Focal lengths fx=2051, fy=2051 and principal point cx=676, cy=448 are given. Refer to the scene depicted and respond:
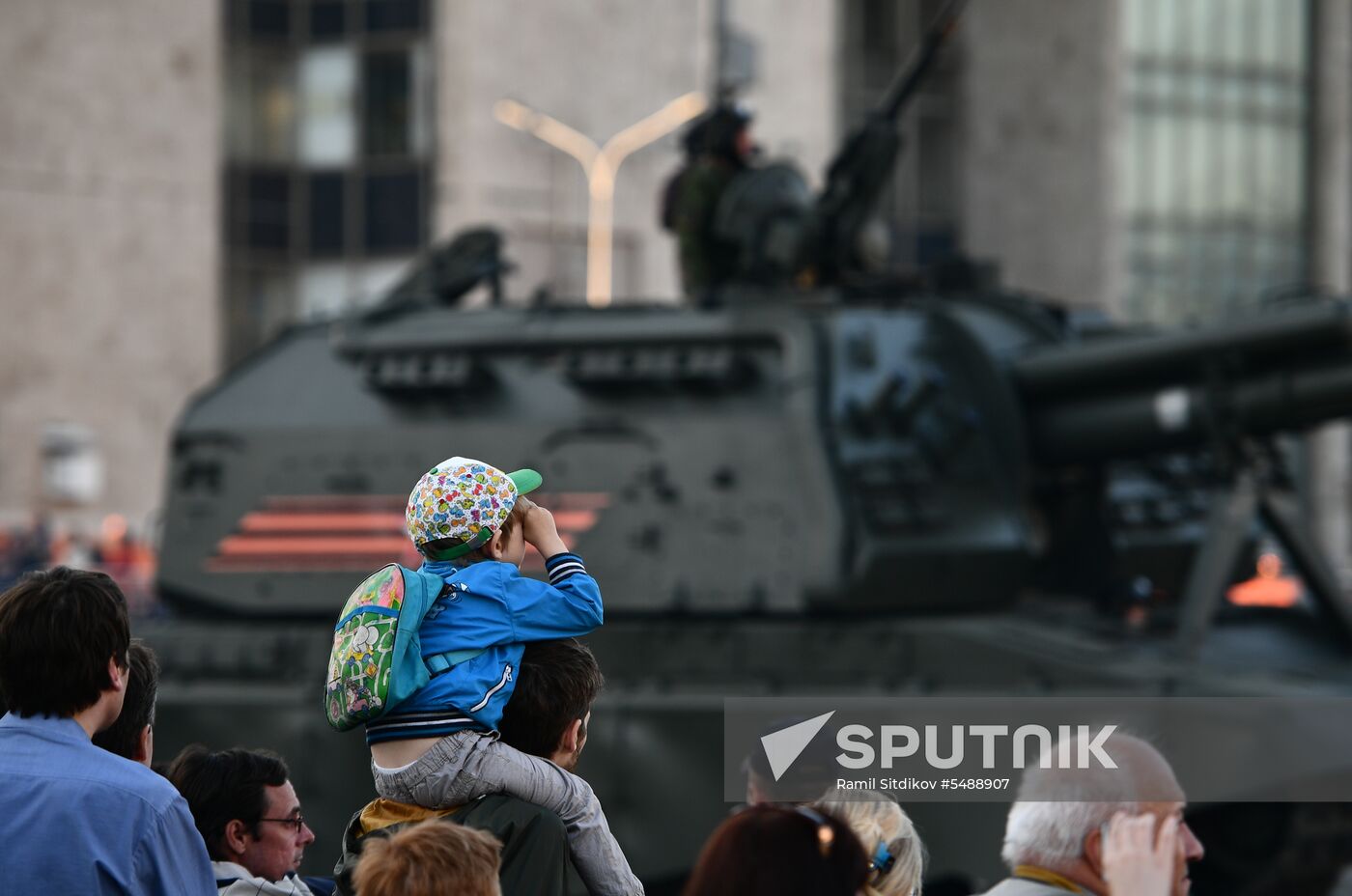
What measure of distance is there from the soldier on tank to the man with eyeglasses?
19.2 ft

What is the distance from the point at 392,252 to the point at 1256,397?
23.0 m

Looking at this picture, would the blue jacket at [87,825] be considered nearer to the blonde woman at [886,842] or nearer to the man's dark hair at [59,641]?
the man's dark hair at [59,641]

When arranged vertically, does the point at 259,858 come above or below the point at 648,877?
above

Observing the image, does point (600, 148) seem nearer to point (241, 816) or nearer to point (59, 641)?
point (241, 816)

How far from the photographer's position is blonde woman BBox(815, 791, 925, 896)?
379 centimetres

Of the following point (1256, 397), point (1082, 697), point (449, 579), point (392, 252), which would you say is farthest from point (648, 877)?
point (392, 252)

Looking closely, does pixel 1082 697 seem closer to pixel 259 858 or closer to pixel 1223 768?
pixel 1223 768

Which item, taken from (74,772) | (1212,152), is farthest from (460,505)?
(1212,152)

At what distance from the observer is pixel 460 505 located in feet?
12.5

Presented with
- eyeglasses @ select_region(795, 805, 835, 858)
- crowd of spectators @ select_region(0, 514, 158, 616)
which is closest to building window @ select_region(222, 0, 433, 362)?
crowd of spectators @ select_region(0, 514, 158, 616)

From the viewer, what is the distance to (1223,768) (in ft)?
25.1

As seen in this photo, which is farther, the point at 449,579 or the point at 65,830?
the point at 449,579

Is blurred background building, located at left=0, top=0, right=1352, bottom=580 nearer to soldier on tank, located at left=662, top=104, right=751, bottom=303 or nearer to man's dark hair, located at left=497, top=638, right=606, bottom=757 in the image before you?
soldier on tank, located at left=662, top=104, right=751, bottom=303

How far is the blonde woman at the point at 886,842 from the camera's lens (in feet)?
12.4
